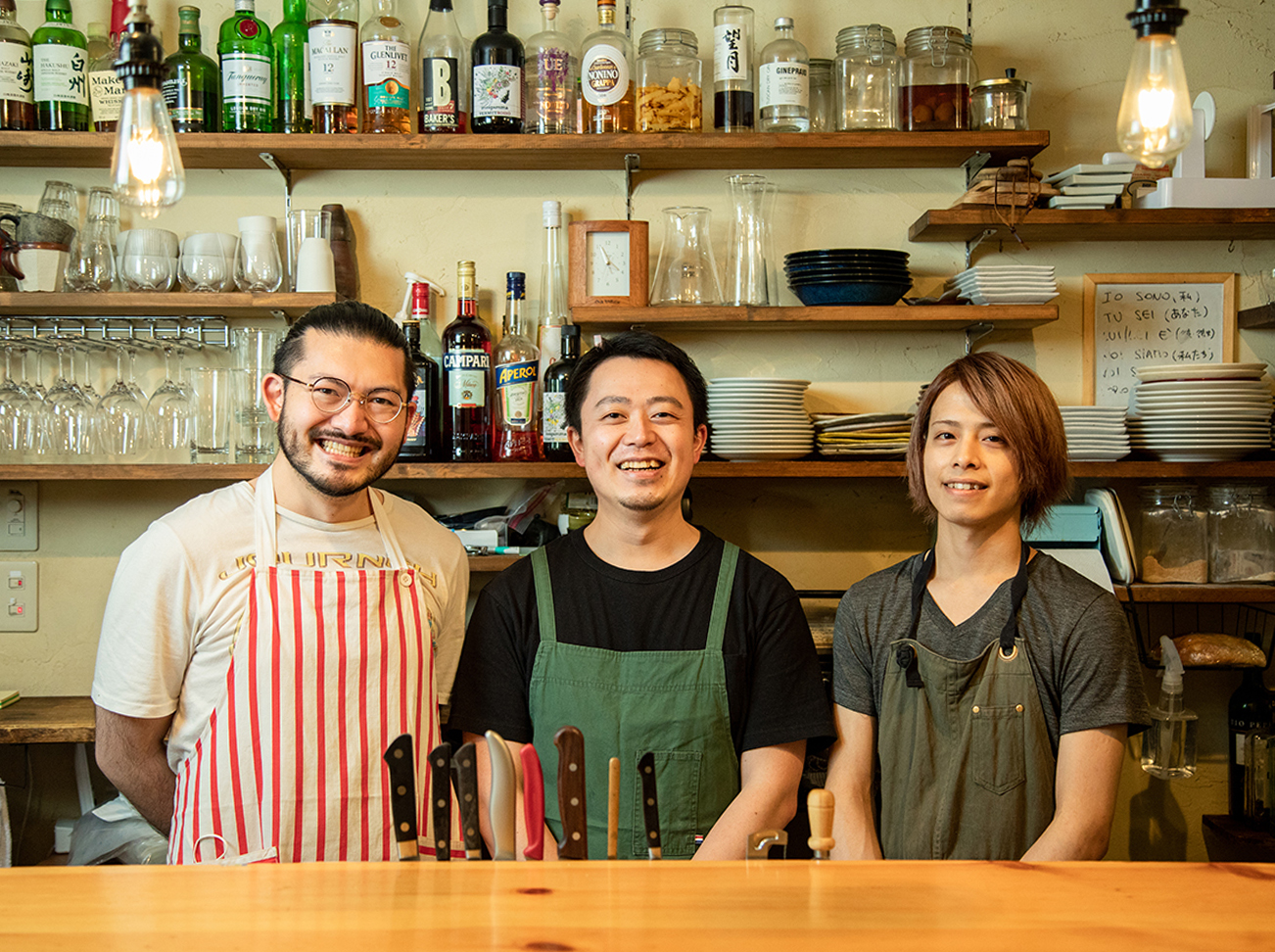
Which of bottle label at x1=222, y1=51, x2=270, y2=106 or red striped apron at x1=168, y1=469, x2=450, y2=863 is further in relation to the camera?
bottle label at x1=222, y1=51, x2=270, y2=106

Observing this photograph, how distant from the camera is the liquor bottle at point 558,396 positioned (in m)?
2.44

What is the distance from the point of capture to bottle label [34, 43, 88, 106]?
246cm

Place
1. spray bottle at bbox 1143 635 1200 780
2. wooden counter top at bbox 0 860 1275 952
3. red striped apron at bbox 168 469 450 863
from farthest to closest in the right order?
spray bottle at bbox 1143 635 1200 780 → red striped apron at bbox 168 469 450 863 → wooden counter top at bbox 0 860 1275 952

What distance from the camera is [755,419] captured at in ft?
7.91

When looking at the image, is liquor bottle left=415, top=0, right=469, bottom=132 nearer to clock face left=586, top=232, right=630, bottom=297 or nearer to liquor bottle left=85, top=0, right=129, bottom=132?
clock face left=586, top=232, right=630, bottom=297

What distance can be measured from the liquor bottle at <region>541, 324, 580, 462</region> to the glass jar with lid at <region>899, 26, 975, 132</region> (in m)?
0.93

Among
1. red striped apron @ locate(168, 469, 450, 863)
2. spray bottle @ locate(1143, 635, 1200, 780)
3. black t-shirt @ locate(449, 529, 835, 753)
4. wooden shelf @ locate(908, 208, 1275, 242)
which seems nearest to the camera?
red striped apron @ locate(168, 469, 450, 863)

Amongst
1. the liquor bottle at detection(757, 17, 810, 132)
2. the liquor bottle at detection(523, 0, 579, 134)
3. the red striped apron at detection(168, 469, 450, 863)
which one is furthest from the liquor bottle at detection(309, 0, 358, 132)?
the red striped apron at detection(168, 469, 450, 863)

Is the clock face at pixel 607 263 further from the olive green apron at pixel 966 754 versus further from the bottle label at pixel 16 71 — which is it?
the bottle label at pixel 16 71

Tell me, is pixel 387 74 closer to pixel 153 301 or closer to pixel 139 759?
pixel 153 301

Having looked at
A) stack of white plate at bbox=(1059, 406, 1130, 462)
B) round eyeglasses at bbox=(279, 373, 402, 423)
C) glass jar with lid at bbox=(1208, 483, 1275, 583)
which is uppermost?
round eyeglasses at bbox=(279, 373, 402, 423)

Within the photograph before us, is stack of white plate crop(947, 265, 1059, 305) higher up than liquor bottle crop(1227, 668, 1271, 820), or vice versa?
stack of white plate crop(947, 265, 1059, 305)

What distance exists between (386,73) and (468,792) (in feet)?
6.37

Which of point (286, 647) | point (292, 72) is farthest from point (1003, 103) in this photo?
point (286, 647)
